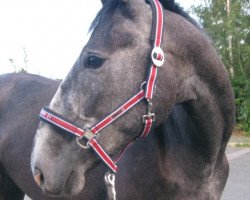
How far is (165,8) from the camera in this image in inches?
106

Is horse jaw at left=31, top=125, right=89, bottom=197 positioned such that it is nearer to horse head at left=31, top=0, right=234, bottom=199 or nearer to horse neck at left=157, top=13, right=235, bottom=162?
horse head at left=31, top=0, right=234, bottom=199

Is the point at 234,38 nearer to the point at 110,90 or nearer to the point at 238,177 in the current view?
the point at 238,177

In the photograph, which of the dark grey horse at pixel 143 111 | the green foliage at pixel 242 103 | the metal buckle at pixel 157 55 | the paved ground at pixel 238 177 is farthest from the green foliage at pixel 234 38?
the metal buckle at pixel 157 55

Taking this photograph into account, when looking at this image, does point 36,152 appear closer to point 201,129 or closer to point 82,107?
point 82,107

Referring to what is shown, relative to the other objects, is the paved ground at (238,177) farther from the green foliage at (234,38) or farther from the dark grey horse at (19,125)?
the green foliage at (234,38)

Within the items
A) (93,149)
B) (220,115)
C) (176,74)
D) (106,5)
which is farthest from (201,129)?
(106,5)

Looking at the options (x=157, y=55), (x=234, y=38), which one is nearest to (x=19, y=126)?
(x=157, y=55)

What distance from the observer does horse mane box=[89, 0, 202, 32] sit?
2432 millimetres

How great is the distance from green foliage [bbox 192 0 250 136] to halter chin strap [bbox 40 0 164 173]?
1586 centimetres

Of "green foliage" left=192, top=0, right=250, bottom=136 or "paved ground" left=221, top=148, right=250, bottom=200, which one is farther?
"green foliage" left=192, top=0, right=250, bottom=136

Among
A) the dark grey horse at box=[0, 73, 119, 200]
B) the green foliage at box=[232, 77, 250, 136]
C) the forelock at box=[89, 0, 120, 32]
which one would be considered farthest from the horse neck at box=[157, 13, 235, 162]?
the green foliage at box=[232, 77, 250, 136]

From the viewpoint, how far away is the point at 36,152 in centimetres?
227

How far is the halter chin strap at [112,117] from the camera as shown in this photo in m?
2.24

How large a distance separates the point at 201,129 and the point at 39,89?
81.2 inches
